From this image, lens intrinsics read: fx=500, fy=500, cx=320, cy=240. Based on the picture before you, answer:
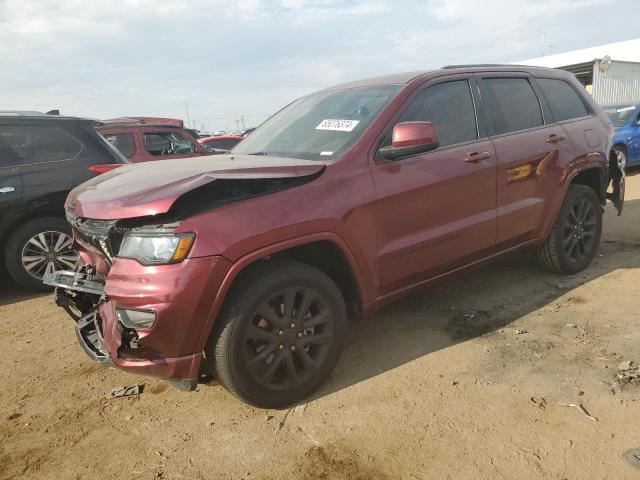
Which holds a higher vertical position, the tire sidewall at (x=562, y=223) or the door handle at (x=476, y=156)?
the door handle at (x=476, y=156)

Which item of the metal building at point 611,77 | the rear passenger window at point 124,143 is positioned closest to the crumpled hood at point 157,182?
the rear passenger window at point 124,143

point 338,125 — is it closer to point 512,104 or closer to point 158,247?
point 158,247

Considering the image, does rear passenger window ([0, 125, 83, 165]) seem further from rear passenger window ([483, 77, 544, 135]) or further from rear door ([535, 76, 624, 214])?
rear door ([535, 76, 624, 214])

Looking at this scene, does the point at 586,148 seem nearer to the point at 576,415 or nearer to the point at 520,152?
the point at 520,152

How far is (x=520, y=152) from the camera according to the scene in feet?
12.3

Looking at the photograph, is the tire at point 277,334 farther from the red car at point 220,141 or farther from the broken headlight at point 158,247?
the red car at point 220,141

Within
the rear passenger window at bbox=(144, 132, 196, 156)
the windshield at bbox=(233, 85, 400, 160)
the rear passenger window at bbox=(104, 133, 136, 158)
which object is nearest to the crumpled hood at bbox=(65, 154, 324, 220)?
the windshield at bbox=(233, 85, 400, 160)

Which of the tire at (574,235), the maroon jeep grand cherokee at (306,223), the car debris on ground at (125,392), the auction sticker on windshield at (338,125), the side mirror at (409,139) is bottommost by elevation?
the car debris on ground at (125,392)

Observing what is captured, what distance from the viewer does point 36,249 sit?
4.93m

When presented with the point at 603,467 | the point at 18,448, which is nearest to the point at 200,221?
the point at 18,448

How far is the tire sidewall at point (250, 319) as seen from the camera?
246 centimetres

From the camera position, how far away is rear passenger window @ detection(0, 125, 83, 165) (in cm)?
496

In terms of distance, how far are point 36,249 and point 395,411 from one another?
13.2 feet

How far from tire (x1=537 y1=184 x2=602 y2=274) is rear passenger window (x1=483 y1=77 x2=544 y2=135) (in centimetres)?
77
